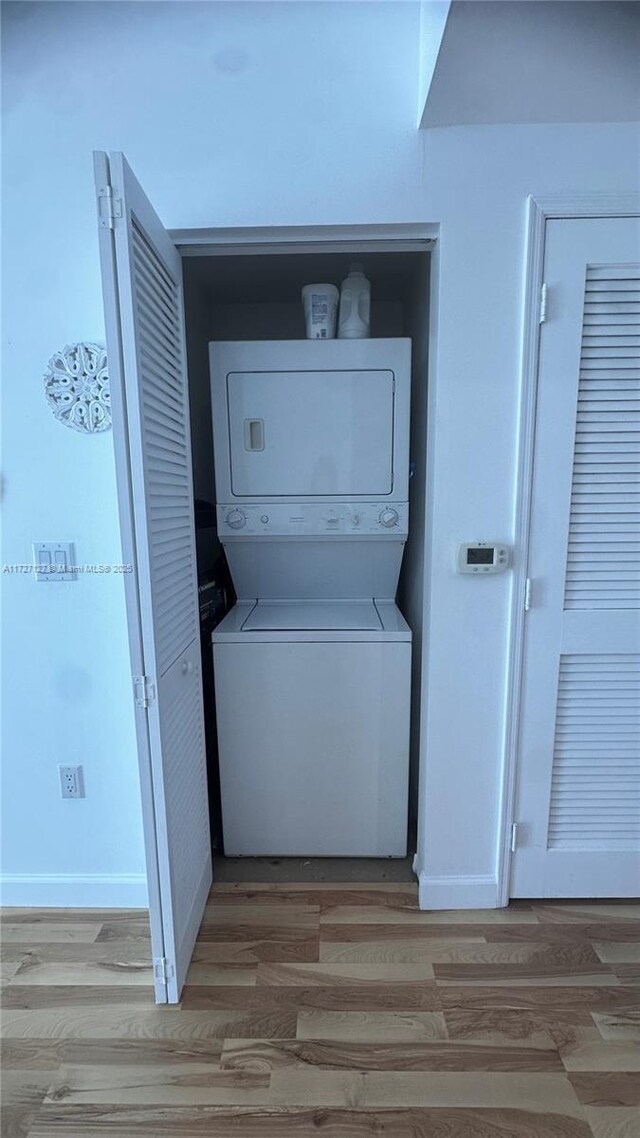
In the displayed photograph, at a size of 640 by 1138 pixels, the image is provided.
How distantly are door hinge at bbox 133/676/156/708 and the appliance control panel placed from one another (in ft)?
2.68

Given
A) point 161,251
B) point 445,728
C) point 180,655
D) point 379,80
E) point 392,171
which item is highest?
point 379,80

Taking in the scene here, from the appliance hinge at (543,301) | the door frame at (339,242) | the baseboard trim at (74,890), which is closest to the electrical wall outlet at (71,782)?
the baseboard trim at (74,890)

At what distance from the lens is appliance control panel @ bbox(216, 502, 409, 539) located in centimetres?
185

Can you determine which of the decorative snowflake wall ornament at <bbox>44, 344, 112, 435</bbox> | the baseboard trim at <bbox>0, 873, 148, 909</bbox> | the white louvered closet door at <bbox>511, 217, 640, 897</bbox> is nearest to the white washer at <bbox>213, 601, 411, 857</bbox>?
the baseboard trim at <bbox>0, 873, 148, 909</bbox>

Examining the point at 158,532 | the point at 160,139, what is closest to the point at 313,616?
the point at 158,532

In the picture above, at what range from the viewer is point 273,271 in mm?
1957

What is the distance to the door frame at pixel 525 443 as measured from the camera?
133 cm

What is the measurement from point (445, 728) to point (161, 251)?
5.38ft

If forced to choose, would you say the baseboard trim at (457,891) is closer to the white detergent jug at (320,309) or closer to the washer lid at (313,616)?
the washer lid at (313,616)

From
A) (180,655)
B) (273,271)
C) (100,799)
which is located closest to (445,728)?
(180,655)

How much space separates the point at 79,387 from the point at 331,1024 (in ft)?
6.41

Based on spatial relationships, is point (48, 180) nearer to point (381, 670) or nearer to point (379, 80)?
point (379, 80)

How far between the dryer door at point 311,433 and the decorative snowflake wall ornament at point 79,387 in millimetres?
502

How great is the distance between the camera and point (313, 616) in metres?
1.89
